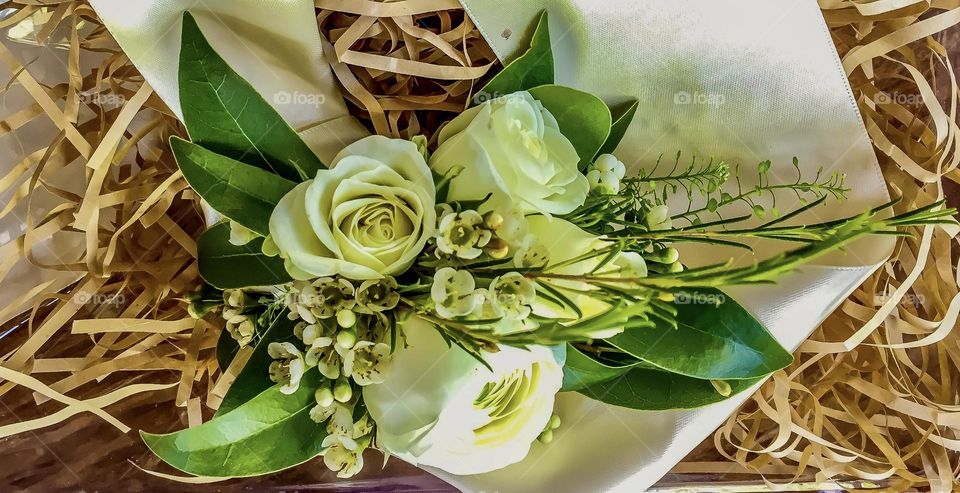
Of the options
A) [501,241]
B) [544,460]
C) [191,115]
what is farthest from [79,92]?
[544,460]

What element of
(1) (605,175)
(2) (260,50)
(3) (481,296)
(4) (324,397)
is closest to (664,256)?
(1) (605,175)

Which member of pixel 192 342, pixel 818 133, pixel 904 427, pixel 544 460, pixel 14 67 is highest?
pixel 14 67

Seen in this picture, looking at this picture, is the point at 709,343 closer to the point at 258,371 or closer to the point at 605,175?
the point at 605,175

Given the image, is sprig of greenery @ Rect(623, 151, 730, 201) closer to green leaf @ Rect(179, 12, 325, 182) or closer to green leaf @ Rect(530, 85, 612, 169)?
green leaf @ Rect(530, 85, 612, 169)

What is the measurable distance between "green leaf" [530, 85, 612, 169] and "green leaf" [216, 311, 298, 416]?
284 millimetres

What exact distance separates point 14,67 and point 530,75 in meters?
0.50

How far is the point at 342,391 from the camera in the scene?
520 mm

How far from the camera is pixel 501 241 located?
46cm

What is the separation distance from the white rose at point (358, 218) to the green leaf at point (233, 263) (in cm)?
9

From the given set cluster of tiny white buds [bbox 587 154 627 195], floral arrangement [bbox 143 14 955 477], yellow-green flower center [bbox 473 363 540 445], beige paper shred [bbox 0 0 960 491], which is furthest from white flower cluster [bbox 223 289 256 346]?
cluster of tiny white buds [bbox 587 154 627 195]

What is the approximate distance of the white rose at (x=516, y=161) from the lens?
491 millimetres

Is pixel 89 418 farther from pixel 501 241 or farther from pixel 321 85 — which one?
pixel 501 241

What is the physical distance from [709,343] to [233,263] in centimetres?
41

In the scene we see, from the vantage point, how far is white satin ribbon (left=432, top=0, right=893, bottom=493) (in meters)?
0.63
